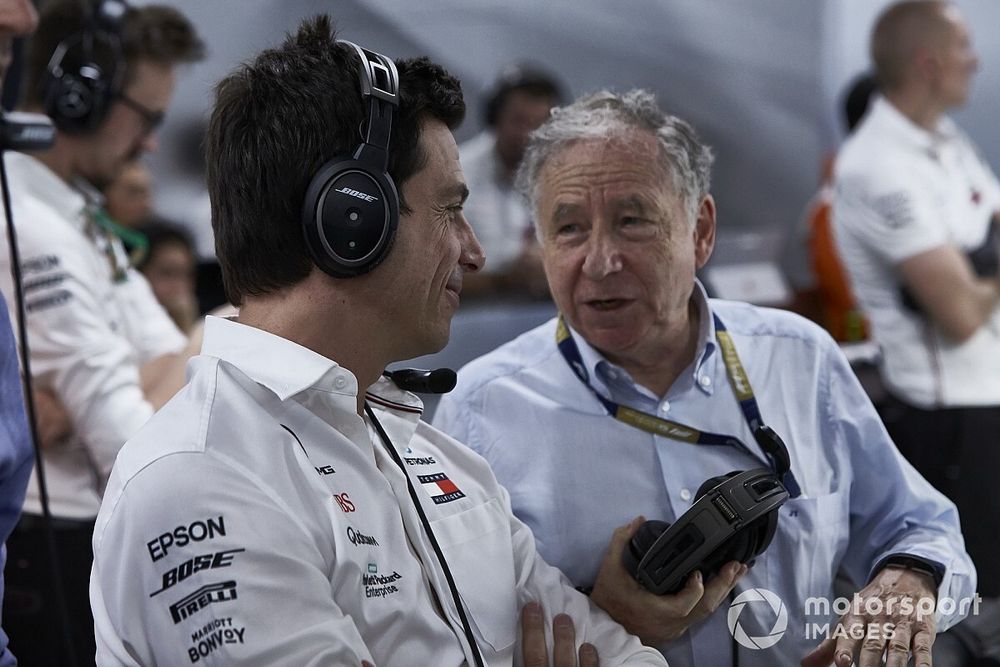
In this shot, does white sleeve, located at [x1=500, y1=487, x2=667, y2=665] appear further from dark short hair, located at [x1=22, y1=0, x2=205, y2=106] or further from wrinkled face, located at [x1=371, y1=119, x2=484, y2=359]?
dark short hair, located at [x1=22, y1=0, x2=205, y2=106]

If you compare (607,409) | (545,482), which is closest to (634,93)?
(607,409)

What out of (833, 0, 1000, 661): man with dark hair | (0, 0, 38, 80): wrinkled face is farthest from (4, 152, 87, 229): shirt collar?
(833, 0, 1000, 661): man with dark hair

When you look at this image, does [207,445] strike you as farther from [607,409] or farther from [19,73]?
[19,73]

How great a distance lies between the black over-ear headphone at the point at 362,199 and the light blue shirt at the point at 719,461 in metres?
0.54

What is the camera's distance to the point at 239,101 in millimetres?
1219

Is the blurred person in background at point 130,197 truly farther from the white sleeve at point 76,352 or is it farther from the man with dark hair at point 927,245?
the man with dark hair at point 927,245

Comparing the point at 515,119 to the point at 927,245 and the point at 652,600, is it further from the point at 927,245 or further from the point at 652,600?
the point at 652,600

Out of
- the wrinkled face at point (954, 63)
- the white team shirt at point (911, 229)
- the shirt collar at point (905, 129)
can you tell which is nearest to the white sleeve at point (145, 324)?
the white team shirt at point (911, 229)

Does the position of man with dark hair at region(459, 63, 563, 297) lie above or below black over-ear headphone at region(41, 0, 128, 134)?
below

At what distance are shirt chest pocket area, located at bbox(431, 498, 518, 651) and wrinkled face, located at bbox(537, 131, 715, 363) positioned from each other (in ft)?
1.28

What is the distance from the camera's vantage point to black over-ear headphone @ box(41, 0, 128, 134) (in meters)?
2.23

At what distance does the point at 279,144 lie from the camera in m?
1.18

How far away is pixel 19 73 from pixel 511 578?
1495 mm

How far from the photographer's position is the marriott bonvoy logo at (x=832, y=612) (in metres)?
1.44
